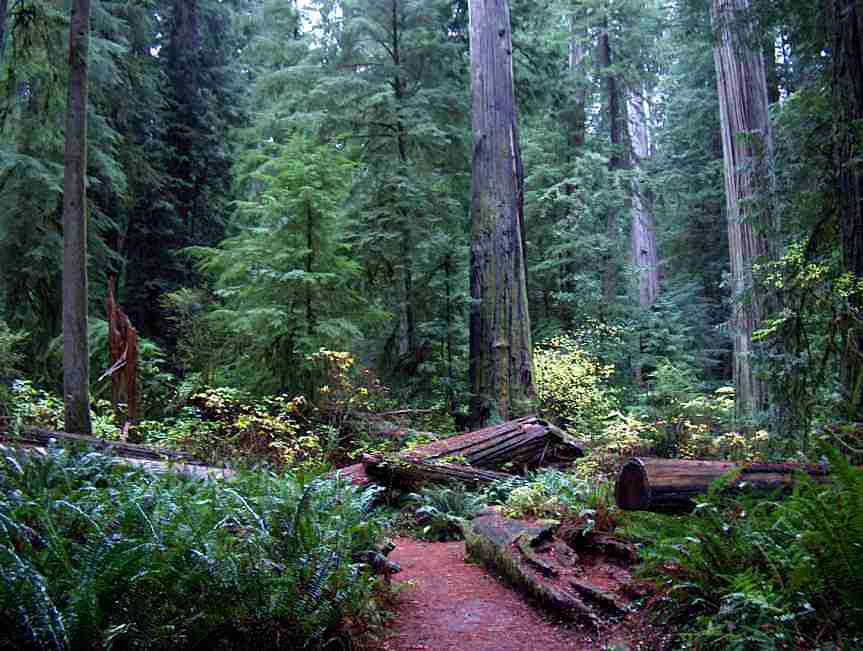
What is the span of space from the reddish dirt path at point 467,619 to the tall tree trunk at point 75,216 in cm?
531

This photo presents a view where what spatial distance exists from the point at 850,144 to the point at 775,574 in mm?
4102

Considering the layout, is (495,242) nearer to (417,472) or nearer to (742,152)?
(742,152)

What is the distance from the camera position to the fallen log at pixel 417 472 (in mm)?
8367

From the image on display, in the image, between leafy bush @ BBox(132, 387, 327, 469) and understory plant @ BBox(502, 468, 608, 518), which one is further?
leafy bush @ BBox(132, 387, 327, 469)

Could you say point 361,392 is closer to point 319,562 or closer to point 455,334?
Result: point 455,334

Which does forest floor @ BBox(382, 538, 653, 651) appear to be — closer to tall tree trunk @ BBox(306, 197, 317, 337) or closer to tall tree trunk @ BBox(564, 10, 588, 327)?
tall tree trunk @ BBox(306, 197, 317, 337)

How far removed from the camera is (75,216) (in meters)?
8.82

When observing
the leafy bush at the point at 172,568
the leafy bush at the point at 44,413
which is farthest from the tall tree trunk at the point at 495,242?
the leafy bush at the point at 172,568

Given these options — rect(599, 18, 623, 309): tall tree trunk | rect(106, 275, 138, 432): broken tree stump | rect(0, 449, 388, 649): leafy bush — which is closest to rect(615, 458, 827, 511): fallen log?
rect(0, 449, 388, 649): leafy bush

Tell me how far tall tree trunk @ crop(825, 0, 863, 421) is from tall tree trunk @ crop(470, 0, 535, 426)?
630cm

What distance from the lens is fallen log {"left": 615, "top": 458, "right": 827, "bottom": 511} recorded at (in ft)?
16.5

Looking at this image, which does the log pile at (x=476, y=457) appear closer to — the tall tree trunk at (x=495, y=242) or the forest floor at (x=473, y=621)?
the tall tree trunk at (x=495, y=242)

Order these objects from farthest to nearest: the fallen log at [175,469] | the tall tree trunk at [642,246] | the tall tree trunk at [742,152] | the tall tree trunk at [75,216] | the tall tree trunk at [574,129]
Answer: the tall tree trunk at [642,246]
the tall tree trunk at [574,129]
the tall tree trunk at [742,152]
the tall tree trunk at [75,216]
the fallen log at [175,469]

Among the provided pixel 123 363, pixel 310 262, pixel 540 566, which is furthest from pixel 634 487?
pixel 123 363
